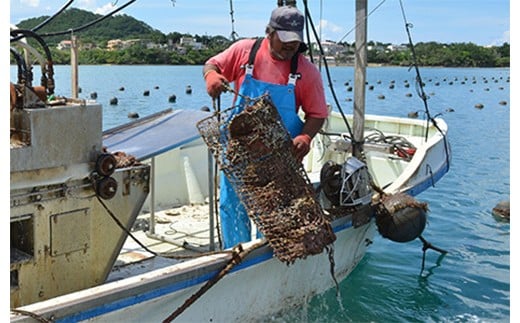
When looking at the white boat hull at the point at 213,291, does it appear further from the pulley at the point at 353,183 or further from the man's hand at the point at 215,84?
the man's hand at the point at 215,84

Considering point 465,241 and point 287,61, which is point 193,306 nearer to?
point 287,61

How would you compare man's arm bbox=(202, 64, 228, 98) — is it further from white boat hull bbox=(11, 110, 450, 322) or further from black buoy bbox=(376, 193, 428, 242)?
black buoy bbox=(376, 193, 428, 242)

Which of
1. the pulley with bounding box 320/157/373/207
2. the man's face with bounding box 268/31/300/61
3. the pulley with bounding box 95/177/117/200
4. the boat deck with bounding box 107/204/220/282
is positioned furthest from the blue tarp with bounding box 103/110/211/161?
the pulley with bounding box 320/157/373/207

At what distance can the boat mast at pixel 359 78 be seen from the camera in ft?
20.2

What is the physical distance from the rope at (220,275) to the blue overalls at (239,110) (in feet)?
1.77

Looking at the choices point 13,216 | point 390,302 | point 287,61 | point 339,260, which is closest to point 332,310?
point 339,260

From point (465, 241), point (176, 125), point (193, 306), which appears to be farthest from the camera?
point (465, 241)

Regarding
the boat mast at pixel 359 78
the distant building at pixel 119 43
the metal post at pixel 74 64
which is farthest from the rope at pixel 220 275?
the distant building at pixel 119 43

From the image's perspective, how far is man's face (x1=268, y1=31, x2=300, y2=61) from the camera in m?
4.59

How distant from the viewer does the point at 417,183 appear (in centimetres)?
675

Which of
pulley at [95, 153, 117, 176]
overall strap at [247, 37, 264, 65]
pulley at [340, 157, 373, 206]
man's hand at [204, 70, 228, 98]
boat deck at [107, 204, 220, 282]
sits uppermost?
overall strap at [247, 37, 264, 65]

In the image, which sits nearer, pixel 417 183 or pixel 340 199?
pixel 340 199

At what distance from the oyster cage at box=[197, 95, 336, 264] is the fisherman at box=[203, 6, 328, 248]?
0.21 m

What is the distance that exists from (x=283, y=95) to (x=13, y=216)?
7.34ft
